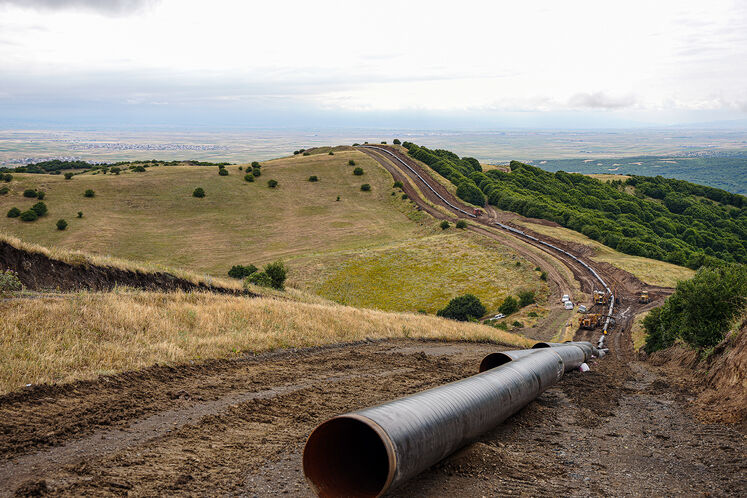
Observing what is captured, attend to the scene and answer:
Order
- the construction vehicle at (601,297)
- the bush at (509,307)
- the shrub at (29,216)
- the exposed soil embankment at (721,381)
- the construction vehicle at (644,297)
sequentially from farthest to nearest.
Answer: the shrub at (29,216) < the construction vehicle at (601,297) < the construction vehicle at (644,297) < the bush at (509,307) < the exposed soil embankment at (721,381)

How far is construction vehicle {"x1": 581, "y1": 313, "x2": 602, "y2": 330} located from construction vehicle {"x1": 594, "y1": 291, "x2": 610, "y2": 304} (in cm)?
383

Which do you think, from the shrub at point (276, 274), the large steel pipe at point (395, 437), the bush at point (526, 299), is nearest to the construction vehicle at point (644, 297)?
the bush at point (526, 299)

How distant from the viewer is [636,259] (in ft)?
184

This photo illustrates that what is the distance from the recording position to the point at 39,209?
59.8m

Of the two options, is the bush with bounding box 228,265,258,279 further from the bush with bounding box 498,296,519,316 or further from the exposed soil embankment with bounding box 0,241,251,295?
the bush with bounding box 498,296,519,316

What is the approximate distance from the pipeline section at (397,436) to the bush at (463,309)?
3285 cm

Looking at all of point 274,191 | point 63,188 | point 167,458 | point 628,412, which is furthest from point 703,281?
point 63,188

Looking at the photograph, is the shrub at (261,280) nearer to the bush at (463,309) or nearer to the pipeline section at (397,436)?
the bush at (463,309)

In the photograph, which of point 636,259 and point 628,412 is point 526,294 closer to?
point 636,259

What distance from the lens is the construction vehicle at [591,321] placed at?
1491 inches

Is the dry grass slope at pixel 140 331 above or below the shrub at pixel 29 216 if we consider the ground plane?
below

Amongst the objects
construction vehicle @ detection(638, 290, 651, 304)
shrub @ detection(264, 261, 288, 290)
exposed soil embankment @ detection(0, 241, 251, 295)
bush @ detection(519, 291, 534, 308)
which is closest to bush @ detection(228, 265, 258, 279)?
shrub @ detection(264, 261, 288, 290)

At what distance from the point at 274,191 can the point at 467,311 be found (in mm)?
47803

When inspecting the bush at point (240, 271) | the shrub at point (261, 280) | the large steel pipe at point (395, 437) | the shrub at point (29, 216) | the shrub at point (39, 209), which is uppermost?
the shrub at point (39, 209)
